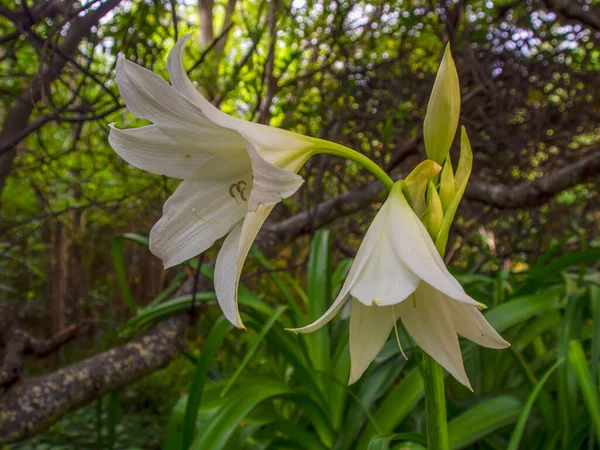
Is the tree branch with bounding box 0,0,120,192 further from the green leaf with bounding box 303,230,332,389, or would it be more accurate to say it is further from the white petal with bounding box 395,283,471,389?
the white petal with bounding box 395,283,471,389

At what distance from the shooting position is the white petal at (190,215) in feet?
2.51

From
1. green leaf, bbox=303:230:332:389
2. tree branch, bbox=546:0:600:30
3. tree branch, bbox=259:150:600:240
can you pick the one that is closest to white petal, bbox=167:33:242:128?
green leaf, bbox=303:230:332:389

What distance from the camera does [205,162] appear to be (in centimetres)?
75

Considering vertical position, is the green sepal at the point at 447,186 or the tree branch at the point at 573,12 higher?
the tree branch at the point at 573,12

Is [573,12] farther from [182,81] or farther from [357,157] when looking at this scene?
[182,81]

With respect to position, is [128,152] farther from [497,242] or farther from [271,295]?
[497,242]

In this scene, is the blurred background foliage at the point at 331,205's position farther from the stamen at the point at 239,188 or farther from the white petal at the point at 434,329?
the stamen at the point at 239,188

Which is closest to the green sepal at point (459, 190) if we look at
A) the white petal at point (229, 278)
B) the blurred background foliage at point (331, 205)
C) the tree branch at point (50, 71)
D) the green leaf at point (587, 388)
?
the white petal at point (229, 278)

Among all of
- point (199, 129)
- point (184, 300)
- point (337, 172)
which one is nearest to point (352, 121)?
point (337, 172)

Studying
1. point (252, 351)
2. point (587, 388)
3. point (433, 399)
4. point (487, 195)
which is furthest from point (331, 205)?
point (433, 399)

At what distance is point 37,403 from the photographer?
4.74 feet

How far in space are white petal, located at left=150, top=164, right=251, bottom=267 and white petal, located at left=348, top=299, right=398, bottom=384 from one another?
0.22 m

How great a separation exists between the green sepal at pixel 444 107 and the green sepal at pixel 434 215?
67mm

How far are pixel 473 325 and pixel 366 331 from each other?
5.3 inches
